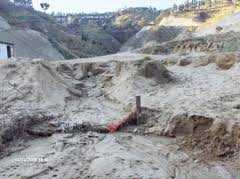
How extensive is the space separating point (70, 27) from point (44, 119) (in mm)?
50954

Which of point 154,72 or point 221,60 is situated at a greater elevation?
point 221,60

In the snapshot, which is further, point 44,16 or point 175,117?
point 44,16

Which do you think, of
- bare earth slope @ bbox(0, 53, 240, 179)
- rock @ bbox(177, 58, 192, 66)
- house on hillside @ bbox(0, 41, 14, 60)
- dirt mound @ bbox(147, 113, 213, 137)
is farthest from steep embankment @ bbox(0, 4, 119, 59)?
dirt mound @ bbox(147, 113, 213, 137)

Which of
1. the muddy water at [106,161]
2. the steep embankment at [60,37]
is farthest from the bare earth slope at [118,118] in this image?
the steep embankment at [60,37]

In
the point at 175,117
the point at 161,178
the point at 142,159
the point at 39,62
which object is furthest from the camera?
the point at 39,62

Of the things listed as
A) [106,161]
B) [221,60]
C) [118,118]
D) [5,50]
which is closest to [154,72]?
[221,60]

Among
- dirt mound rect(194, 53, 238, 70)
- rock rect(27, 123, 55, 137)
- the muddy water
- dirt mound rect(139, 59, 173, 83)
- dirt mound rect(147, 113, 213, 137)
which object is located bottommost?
the muddy water

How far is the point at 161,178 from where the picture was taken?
7887 millimetres

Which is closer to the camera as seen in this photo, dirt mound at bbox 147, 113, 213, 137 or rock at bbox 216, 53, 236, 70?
dirt mound at bbox 147, 113, 213, 137

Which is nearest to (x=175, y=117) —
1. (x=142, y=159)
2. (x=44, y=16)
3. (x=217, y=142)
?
(x=217, y=142)

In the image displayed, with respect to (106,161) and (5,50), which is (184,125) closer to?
(106,161)

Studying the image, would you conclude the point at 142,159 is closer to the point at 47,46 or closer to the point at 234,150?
the point at 234,150

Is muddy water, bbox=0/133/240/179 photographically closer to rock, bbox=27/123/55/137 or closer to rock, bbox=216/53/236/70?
rock, bbox=27/123/55/137

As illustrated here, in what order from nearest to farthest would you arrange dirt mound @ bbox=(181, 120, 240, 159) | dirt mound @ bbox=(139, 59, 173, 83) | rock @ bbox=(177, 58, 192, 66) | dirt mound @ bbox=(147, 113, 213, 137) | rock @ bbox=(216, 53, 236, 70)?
dirt mound @ bbox=(181, 120, 240, 159)
dirt mound @ bbox=(147, 113, 213, 137)
dirt mound @ bbox=(139, 59, 173, 83)
rock @ bbox=(216, 53, 236, 70)
rock @ bbox=(177, 58, 192, 66)
